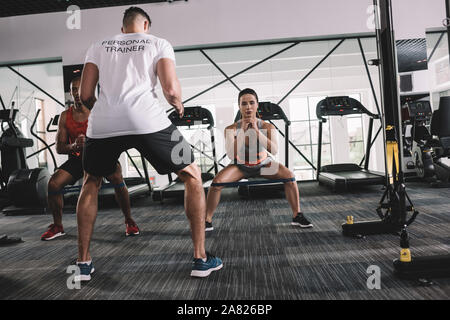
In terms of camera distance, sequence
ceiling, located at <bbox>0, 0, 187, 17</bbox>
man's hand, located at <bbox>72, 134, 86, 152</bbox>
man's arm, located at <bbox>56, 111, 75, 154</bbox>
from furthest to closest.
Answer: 1. ceiling, located at <bbox>0, 0, 187, 17</bbox>
2. man's arm, located at <bbox>56, 111, 75, 154</bbox>
3. man's hand, located at <bbox>72, 134, 86, 152</bbox>

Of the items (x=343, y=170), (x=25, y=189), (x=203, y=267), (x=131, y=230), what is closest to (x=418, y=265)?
(x=203, y=267)

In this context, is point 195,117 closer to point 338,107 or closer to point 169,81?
point 338,107

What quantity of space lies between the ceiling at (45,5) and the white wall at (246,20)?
0.34 ft

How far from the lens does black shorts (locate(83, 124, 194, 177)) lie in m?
1.58

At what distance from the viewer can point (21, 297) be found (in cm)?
153

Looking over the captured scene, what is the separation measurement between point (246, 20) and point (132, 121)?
4528mm

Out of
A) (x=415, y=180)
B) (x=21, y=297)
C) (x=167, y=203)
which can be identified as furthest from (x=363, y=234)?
(x=415, y=180)

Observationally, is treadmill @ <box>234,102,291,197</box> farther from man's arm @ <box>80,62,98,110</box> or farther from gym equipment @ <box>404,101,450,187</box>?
man's arm @ <box>80,62,98,110</box>

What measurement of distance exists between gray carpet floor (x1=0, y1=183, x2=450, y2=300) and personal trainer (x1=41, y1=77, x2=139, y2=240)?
0.13 meters

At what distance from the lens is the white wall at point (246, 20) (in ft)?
17.5

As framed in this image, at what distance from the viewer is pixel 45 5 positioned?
5.41m

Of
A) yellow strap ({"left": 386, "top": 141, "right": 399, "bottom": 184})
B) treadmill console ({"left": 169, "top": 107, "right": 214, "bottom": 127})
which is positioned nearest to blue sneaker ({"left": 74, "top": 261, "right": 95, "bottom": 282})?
yellow strap ({"left": 386, "top": 141, "right": 399, "bottom": 184})

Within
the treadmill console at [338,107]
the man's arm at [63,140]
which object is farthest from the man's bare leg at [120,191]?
the treadmill console at [338,107]
